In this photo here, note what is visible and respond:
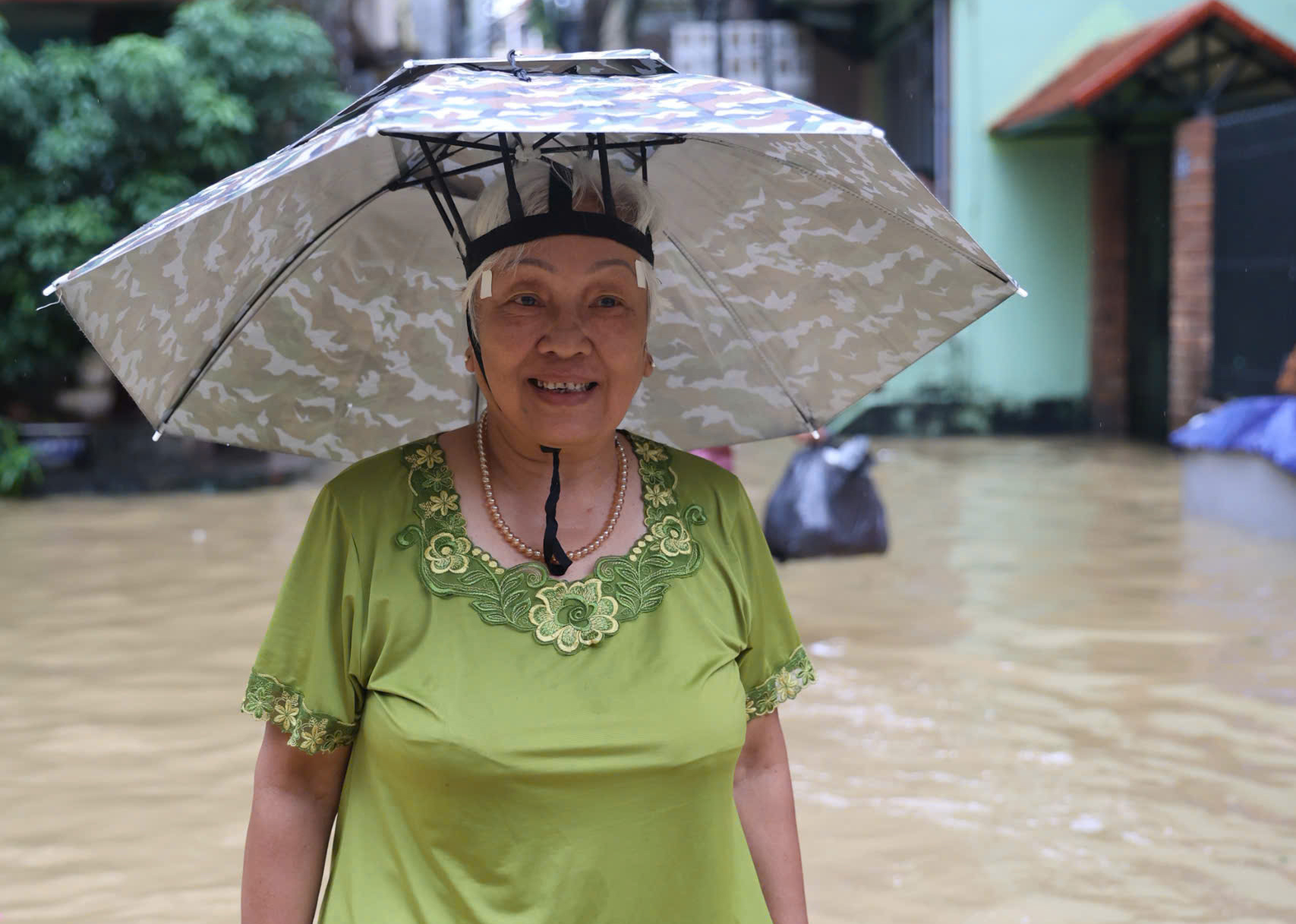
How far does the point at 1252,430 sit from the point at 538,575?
7.42m

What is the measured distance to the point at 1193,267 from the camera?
37.3 feet

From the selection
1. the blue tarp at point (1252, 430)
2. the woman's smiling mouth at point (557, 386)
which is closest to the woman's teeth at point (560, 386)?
the woman's smiling mouth at point (557, 386)

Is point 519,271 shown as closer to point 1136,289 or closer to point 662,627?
point 662,627

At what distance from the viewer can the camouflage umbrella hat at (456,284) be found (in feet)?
6.17

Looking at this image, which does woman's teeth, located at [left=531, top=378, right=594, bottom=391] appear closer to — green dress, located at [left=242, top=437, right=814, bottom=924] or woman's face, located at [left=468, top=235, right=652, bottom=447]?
woman's face, located at [left=468, top=235, right=652, bottom=447]

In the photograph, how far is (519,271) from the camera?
182cm

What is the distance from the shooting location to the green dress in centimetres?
167

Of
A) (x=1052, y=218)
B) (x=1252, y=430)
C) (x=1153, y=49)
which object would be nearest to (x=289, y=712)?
(x=1252, y=430)

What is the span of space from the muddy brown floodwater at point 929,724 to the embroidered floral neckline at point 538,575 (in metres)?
2.10

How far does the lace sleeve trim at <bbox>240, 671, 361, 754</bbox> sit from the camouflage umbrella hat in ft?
1.60

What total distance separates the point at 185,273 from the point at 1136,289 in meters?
13.1

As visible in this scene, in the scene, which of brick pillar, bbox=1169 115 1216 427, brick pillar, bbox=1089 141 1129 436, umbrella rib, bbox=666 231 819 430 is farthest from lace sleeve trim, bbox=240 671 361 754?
brick pillar, bbox=1089 141 1129 436

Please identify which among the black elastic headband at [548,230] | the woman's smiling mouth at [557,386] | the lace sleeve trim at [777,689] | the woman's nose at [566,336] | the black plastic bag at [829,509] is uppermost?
the black elastic headband at [548,230]

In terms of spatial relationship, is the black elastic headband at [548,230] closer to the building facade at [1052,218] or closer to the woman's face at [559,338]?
the woman's face at [559,338]
